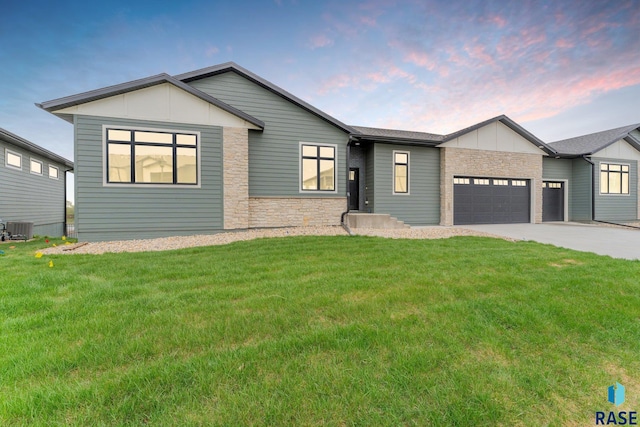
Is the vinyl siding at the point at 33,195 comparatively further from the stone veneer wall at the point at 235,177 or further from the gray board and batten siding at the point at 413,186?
the gray board and batten siding at the point at 413,186

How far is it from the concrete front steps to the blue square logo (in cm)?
851

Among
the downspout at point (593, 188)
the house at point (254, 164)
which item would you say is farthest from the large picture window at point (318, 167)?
the downspout at point (593, 188)

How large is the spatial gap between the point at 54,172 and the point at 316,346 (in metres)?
21.5

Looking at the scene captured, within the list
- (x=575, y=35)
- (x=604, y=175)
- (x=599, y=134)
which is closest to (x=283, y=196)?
(x=575, y=35)

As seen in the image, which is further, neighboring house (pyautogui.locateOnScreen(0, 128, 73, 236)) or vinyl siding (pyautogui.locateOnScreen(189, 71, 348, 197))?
neighboring house (pyautogui.locateOnScreen(0, 128, 73, 236))

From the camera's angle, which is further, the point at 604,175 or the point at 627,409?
the point at 604,175

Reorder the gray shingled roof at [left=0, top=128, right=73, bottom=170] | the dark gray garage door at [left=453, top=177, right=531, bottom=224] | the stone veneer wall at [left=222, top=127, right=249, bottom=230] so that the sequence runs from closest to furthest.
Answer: the stone veneer wall at [left=222, top=127, right=249, bottom=230] → the gray shingled roof at [left=0, top=128, right=73, bottom=170] → the dark gray garage door at [left=453, top=177, right=531, bottom=224]

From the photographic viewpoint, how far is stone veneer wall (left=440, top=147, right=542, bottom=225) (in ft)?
41.8

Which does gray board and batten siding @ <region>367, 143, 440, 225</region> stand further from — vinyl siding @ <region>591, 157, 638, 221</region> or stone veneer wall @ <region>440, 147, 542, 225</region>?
vinyl siding @ <region>591, 157, 638, 221</region>

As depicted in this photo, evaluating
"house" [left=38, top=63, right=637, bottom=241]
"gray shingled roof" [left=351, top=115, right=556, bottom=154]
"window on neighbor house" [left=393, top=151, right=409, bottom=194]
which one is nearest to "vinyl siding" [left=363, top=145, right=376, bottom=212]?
"house" [left=38, top=63, right=637, bottom=241]

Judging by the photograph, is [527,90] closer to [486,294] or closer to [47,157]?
[486,294]

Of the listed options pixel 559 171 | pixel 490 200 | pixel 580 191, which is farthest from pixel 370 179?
pixel 580 191

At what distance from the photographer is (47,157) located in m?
14.8

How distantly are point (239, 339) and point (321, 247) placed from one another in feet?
13.9
